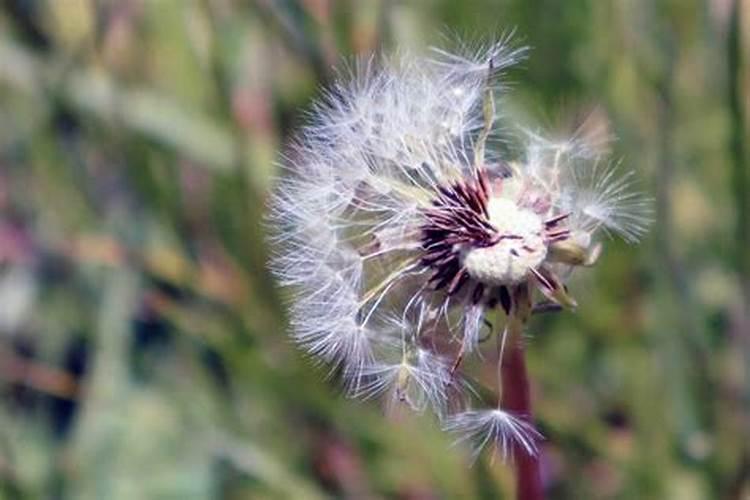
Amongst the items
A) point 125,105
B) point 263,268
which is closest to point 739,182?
point 263,268

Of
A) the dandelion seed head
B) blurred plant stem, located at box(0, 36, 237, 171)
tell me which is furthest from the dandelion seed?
blurred plant stem, located at box(0, 36, 237, 171)

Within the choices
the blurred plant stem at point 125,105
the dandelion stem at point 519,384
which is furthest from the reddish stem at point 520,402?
the blurred plant stem at point 125,105

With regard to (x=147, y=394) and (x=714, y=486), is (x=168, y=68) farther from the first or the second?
(x=714, y=486)

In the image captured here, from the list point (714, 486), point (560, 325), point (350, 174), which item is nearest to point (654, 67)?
point (560, 325)

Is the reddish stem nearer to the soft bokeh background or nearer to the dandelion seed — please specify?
the dandelion seed

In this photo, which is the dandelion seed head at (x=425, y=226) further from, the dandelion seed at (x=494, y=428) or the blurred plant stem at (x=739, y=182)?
the blurred plant stem at (x=739, y=182)

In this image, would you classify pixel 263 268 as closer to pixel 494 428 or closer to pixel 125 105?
pixel 125 105
